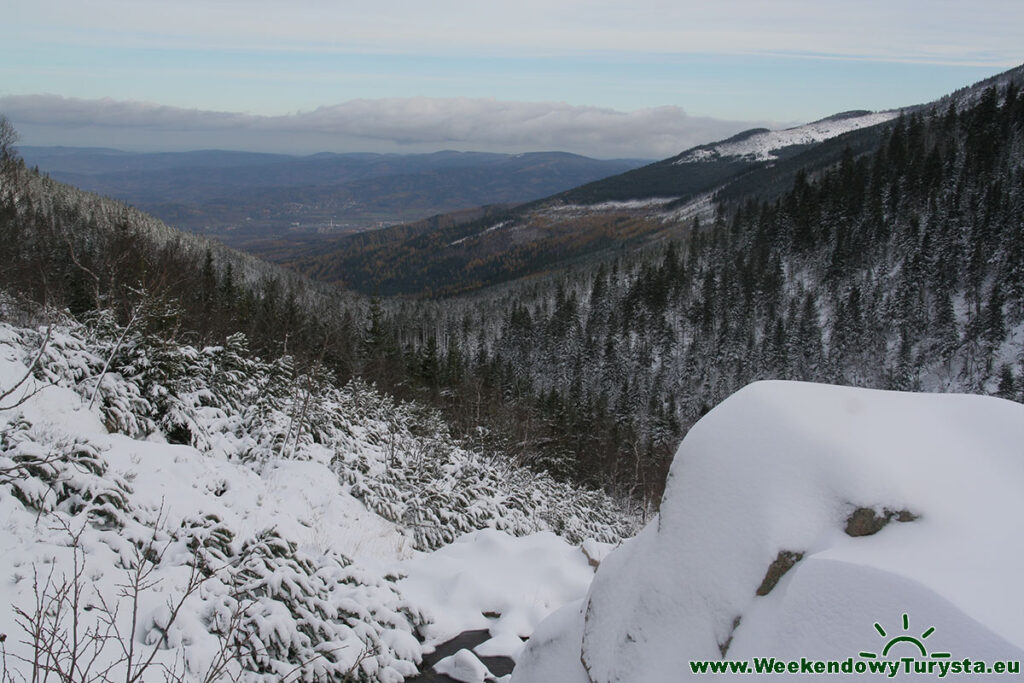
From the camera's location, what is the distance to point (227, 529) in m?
8.50

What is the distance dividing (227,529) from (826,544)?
26.6 feet

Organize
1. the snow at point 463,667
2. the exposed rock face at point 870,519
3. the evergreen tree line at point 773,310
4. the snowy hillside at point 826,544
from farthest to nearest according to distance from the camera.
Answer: the evergreen tree line at point 773,310 < the snow at point 463,667 < the exposed rock face at point 870,519 < the snowy hillside at point 826,544

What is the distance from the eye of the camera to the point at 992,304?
67.4 meters

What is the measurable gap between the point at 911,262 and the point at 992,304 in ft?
39.4

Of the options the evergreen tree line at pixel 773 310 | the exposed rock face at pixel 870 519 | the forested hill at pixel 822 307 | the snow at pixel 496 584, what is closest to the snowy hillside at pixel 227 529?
the snow at pixel 496 584

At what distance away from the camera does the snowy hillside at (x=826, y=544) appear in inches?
119

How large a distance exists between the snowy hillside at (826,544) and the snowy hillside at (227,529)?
122 inches

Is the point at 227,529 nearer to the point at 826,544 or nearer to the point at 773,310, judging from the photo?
the point at 826,544

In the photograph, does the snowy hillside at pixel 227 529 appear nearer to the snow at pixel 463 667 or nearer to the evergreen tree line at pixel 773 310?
the snow at pixel 463 667

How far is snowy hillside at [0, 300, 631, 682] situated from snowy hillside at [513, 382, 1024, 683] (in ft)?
10.2

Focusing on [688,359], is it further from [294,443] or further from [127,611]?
[127,611]

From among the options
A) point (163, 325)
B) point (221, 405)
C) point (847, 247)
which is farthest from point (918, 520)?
point (847, 247)

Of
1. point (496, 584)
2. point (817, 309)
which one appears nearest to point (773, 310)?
point (817, 309)

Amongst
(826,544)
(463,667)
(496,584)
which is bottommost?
(496,584)
